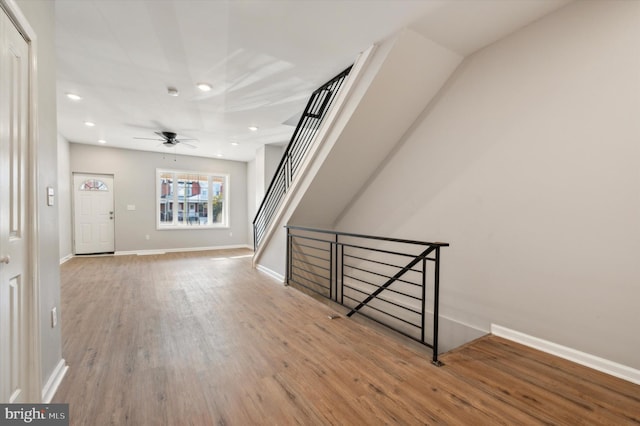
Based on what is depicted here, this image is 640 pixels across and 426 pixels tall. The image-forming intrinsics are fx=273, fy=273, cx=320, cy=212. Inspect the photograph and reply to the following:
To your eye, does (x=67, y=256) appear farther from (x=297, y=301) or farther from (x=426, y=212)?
(x=426, y=212)

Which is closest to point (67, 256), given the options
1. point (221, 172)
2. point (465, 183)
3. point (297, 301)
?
point (221, 172)

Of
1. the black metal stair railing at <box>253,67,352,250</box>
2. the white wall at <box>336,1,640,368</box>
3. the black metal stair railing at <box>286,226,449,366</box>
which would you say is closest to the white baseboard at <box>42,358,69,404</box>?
the black metal stair railing at <box>286,226,449,366</box>

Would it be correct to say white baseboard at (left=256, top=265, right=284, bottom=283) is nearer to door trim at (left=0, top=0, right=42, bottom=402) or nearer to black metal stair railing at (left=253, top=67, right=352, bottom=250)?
black metal stair railing at (left=253, top=67, right=352, bottom=250)

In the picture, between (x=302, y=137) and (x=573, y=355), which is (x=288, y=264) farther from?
(x=573, y=355)

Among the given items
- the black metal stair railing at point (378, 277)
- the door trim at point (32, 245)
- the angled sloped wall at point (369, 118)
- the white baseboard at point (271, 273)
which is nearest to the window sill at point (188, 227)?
the white baseboard at point (271, 273)

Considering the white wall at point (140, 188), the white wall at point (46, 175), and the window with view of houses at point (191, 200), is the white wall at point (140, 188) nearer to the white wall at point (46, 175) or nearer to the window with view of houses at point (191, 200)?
the window with view of houses at point (191, 200)

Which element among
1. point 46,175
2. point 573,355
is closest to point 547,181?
point 573,355

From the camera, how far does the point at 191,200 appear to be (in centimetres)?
795

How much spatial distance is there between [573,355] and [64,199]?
8.57 m

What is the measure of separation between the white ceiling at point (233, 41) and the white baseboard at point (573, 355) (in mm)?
2707

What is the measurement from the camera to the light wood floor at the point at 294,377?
155cm

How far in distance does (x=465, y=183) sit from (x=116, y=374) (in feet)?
11.3

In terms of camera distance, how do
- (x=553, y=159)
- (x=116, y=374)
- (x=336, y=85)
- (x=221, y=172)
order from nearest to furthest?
(x=116, y=374)
(x=553, y=159)
(x=336, y=85)
(x=221, y=172)

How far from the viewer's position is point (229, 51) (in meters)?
2.73
